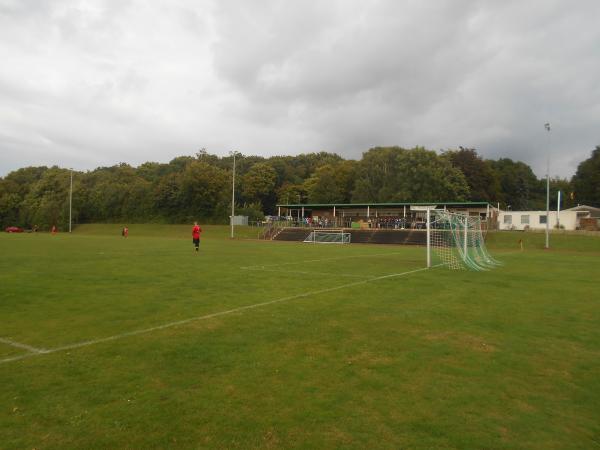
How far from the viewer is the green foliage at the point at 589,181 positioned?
245 ft

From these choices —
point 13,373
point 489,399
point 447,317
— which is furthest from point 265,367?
point 447,317

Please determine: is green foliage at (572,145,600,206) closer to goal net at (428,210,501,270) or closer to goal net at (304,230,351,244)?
goal net at (304,230,351,244)

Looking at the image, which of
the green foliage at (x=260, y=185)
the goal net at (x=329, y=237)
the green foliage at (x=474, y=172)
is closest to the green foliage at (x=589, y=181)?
the green foliage at (x=474, y=172)

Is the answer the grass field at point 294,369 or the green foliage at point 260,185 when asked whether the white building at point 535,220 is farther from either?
the grass field at point 294,369

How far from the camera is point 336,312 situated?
8375 mm

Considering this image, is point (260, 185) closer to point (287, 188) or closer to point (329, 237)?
point (287, 188)

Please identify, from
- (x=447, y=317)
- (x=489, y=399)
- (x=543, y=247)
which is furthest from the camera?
(x=543, y=247)

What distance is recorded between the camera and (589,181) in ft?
252

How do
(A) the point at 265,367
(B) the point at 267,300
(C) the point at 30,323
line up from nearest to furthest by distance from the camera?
(A) the point at 265,367 → (C) the point at 30,323 → (B) the point at 267,300

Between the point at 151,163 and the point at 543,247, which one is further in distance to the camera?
the point at 151,163

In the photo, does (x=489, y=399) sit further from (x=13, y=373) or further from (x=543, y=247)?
(x=543, y=247)

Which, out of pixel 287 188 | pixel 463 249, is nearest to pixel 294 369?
pixel 463 249

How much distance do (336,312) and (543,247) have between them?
121ft

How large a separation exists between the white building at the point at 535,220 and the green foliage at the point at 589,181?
24.0 meters
